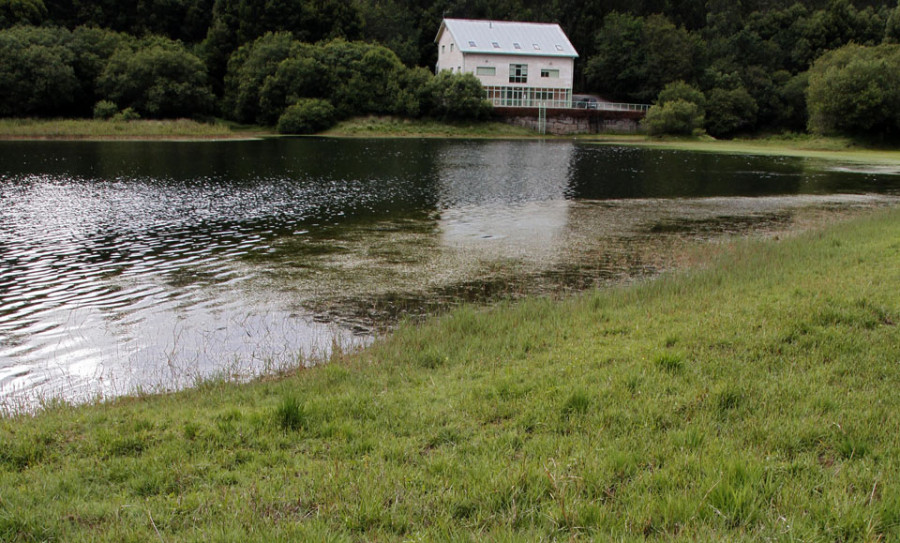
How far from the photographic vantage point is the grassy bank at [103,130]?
68.4m

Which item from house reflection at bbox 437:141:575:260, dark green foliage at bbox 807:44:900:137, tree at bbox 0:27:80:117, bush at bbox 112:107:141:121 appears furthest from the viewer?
bush at bbox 112:107:141:121

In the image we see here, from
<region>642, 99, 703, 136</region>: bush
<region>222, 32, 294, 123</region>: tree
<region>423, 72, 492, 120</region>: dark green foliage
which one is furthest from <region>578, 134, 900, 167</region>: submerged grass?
<region>222, 32, 294, 123</region>: tree

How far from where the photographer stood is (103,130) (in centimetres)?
7056

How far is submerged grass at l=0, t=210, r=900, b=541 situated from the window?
9308 centimetres

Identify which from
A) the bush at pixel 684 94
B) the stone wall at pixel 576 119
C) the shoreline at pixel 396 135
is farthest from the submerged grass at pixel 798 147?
the bush at pixel 684 94

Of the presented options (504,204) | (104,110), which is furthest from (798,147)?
(104,110)

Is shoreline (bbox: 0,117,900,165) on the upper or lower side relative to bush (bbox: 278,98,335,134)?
lower

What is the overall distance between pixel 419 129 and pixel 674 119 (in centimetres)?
3322

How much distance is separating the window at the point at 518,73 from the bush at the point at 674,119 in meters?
19.4

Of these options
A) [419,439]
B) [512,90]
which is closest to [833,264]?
[419,439]

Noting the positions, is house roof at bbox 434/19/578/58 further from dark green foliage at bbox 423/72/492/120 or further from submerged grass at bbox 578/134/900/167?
submerged grass at bbox 578/134/900/167

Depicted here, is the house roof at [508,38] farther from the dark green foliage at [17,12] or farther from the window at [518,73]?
the dark green foliage at [17,12]

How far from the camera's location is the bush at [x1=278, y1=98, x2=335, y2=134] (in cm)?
8394

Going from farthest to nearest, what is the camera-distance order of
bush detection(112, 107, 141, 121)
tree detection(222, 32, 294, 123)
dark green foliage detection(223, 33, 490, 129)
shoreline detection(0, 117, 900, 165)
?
1. tree detection(222, 32, 294, 123)
2. dark green foliage detection(223, 33, 490, 129)
3. bush detection(112, 107, 141, 121)
4. shoreline detection(0, 117, 900, 165)
